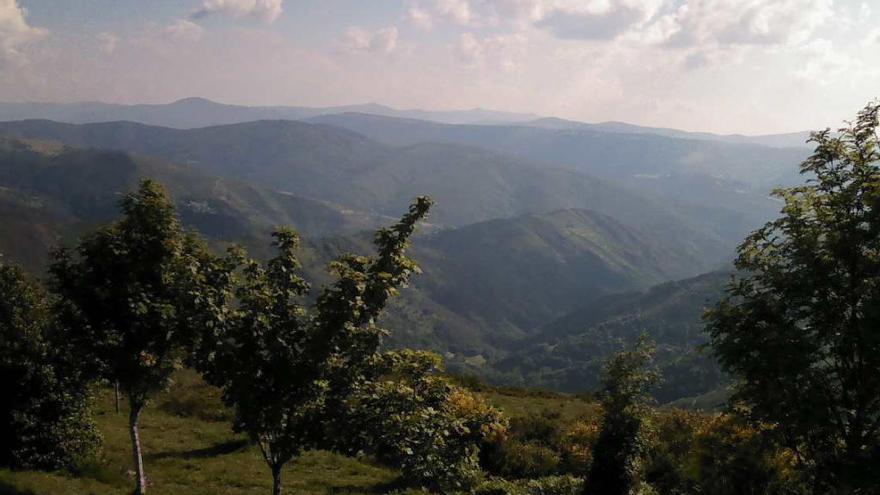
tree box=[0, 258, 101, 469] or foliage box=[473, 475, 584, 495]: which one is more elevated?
tree box=[0, 258, 101, 469]

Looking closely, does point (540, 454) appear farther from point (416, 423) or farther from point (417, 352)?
point (416, 423)

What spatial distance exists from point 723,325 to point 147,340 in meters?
18.4

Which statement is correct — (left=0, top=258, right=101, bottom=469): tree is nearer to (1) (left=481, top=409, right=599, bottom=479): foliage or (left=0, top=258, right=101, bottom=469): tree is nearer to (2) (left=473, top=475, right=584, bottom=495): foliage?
(2) (left=473, top=475, right=584, bottom=495): foliage

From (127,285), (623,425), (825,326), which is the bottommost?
(623,425)

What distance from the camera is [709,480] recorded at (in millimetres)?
18562

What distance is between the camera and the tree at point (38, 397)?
21047 mm

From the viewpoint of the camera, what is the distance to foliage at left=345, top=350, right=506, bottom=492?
12.3 m

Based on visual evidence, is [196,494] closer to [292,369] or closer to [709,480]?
[292,369]

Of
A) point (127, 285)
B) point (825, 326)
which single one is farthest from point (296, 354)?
point (825, 326)

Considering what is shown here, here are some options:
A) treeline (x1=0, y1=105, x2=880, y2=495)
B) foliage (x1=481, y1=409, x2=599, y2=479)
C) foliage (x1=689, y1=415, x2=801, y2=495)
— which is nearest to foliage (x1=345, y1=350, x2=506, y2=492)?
treeline (x1=0, y1=105, x2=880, y2=495)

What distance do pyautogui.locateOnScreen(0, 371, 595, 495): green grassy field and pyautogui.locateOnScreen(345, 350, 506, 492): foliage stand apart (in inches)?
525

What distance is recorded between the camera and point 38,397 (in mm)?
21219

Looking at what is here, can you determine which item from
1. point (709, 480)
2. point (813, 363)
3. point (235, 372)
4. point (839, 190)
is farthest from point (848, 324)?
point (235, 372)

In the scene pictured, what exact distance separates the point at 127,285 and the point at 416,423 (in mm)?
11958
